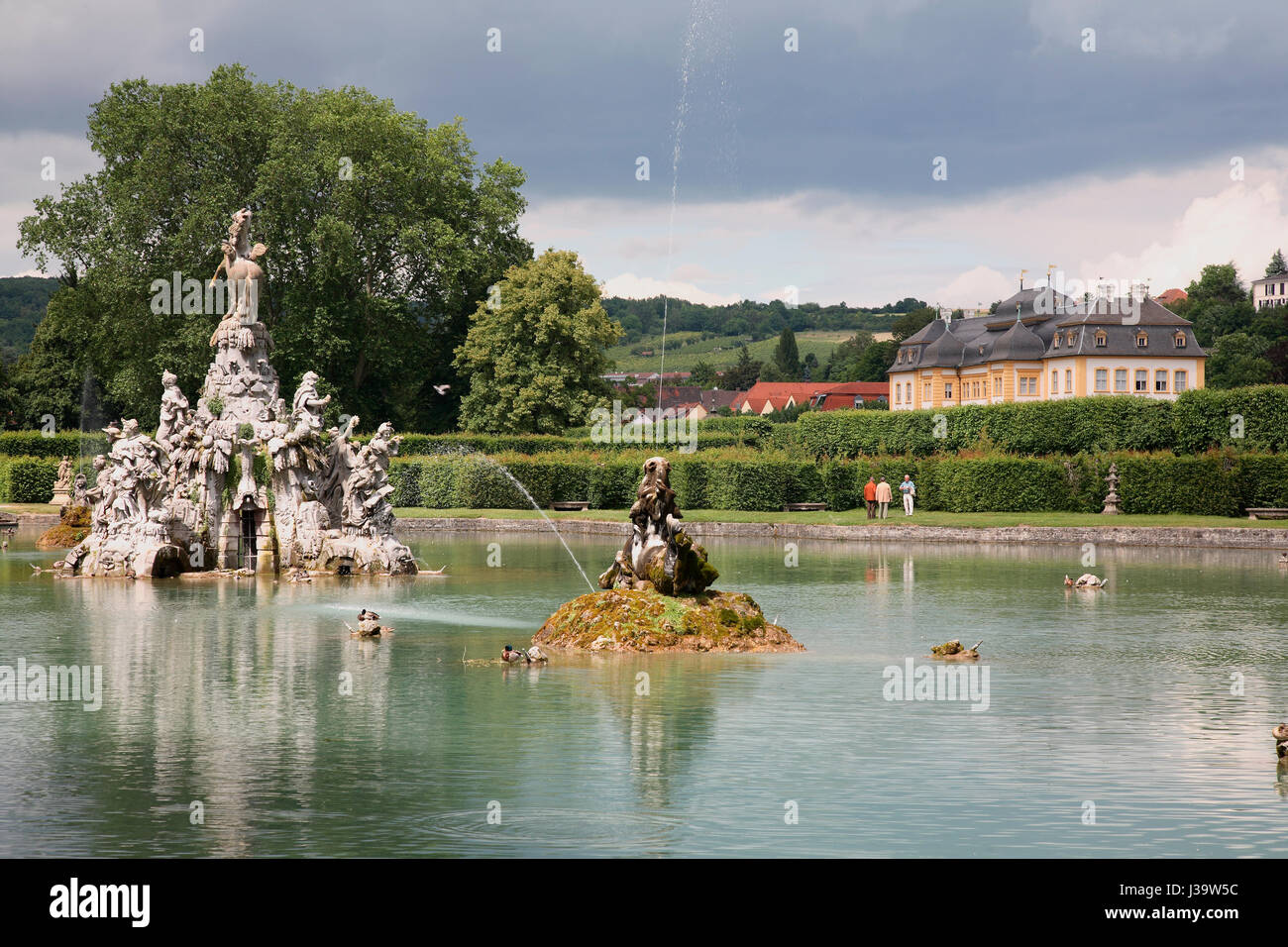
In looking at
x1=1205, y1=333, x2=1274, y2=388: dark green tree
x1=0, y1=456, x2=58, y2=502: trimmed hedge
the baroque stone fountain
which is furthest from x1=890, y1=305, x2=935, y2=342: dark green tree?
the baroque stone fountain

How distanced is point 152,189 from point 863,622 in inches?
2040

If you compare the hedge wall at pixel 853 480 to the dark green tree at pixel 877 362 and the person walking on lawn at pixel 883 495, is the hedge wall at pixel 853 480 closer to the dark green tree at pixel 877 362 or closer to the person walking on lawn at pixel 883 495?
the person walking on lawn at pixel 883 495

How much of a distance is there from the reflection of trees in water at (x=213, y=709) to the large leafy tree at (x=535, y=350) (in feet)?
149

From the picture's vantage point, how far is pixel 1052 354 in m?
111

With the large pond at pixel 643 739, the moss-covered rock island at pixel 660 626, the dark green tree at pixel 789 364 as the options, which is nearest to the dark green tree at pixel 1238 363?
the dark green tree at pixel 789 364

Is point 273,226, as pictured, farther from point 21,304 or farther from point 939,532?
point 21,304

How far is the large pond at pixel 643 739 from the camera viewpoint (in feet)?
36.2

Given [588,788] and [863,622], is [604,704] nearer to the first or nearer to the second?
[588,788]

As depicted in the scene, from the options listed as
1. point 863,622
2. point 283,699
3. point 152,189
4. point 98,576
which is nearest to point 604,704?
point 283,699

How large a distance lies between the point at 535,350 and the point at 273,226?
1447 centimetres

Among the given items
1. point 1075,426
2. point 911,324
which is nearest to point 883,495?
point 1075,426

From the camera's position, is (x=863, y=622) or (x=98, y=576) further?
(x=98, y=576)
